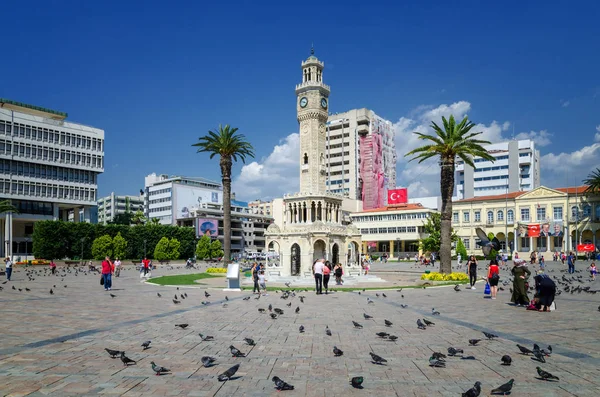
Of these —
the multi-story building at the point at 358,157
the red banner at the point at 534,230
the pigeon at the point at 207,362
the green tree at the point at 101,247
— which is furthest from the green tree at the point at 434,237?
the pigeon at the point at 207,362

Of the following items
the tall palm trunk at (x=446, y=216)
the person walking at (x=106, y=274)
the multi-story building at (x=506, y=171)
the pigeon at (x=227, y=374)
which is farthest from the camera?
the multi-story building at (x=506, y=171)

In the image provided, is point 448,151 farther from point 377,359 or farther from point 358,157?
point 358,157

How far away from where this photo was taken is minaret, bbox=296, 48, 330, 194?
4538cm

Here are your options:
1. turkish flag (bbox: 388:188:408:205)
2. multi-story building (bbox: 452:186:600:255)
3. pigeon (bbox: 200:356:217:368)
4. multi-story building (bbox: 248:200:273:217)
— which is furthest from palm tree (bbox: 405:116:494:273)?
multi-story building (bbox: 248:200:273:217)

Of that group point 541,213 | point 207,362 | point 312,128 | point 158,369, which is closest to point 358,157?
point 541,213

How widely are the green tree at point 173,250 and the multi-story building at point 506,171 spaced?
78.1 m

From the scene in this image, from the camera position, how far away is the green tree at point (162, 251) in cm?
7944

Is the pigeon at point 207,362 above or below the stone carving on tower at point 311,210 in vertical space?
below

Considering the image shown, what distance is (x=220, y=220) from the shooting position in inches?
4820

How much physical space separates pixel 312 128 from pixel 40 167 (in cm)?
5338

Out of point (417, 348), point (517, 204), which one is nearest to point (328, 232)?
point (417, 348)

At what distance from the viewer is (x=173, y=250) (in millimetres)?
81562

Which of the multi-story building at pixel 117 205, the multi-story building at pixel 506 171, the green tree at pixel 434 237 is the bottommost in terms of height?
the green tree at pixel 434 237

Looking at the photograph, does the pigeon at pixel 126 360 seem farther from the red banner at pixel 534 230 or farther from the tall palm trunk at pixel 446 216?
the red banner at pixel 534 230
